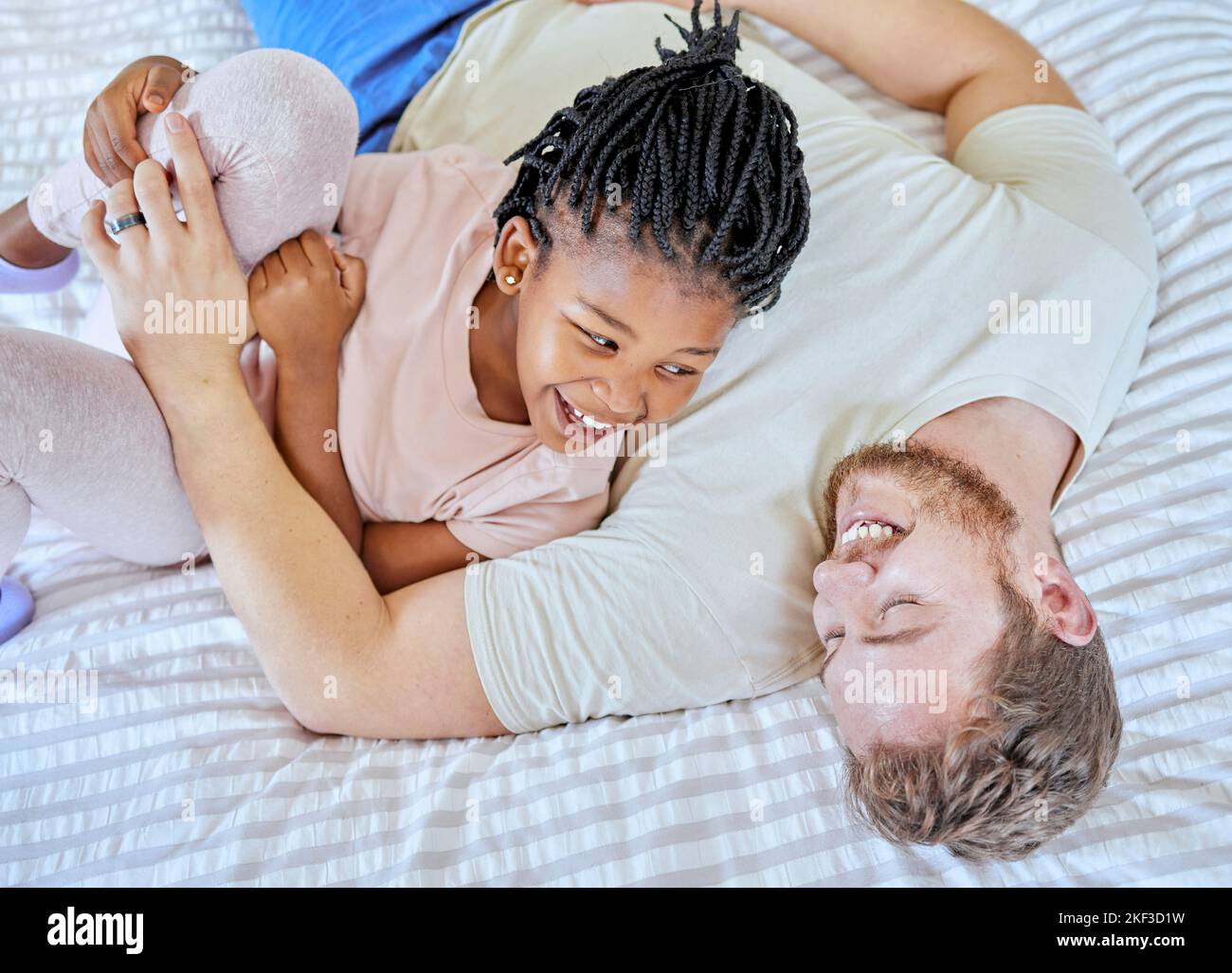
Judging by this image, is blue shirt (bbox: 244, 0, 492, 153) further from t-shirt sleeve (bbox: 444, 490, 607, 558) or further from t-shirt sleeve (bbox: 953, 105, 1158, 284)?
t-shirt sleeve (bbox: 953, 105, 1158, 284)

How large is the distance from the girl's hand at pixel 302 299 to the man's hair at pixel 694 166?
27cm

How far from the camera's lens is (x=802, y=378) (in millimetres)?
1257

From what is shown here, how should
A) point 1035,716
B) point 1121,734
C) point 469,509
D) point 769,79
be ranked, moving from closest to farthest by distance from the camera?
point 1035,716, point 1121,734, point 469,509, point 769,79

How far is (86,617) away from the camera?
48.8 inches

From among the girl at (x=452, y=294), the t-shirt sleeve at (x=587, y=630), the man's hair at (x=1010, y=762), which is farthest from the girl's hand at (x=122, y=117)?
the man's hair at (x=1010, y=762)

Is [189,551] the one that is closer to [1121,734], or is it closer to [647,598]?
[647,598]

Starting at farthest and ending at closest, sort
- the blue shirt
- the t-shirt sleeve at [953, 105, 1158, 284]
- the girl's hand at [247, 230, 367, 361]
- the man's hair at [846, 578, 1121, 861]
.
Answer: the blue shirt → the t-shirt sleeve at [953, 105, 1158, 284] → the girl's hand at [247, 230, 367, 361] → the man's hair at [846, 578, 1121, 861]

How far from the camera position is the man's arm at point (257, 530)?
1152 mm

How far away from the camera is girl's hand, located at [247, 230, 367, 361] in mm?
1212

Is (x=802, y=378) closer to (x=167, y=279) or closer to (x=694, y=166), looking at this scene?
(x=694, y=166)

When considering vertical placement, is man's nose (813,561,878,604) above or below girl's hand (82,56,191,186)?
below

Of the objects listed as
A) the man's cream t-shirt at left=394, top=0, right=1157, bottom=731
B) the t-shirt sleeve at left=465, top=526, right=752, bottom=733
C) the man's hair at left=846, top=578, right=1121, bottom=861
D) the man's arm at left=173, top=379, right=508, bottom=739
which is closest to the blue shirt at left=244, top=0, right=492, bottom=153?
the man's cream t-shirt at left=394, top=0, right=1157, bottom=731

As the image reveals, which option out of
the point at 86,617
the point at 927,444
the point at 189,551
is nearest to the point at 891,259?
the point at 927,444

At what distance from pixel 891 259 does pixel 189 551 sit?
37.6 inches
